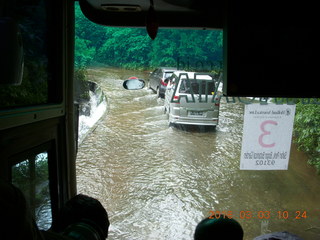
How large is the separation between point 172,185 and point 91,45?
2.53 metres

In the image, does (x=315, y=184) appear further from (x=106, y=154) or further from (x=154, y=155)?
(x=106, y=154)

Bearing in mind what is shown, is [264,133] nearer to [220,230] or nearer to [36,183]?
[220,230]

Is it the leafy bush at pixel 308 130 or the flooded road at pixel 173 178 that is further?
the flooded road at pixel 173 178

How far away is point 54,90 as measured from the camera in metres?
1.70

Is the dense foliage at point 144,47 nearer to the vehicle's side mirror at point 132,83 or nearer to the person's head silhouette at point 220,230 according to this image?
the vehicle's side mirror at point 132,83

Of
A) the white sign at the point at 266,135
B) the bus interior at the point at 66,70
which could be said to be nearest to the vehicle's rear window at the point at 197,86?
the white sign at the point at 266,135

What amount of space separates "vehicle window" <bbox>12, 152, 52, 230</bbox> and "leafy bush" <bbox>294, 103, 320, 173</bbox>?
2.40m

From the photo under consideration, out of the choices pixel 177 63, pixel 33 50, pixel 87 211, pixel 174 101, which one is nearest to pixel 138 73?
pixel 177 63

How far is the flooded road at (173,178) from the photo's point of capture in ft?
10.4

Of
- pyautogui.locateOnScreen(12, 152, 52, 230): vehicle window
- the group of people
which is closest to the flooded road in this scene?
pyautogui.locateOnScreen(12, 152, 52, 230): vehicle window

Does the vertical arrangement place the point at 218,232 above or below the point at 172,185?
above

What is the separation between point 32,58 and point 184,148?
130 inches

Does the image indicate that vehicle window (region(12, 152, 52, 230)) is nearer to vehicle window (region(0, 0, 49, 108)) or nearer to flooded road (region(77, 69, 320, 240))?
vehicle window (region(0, 0, 49, 108))

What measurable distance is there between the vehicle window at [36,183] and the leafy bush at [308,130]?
2403 mm
